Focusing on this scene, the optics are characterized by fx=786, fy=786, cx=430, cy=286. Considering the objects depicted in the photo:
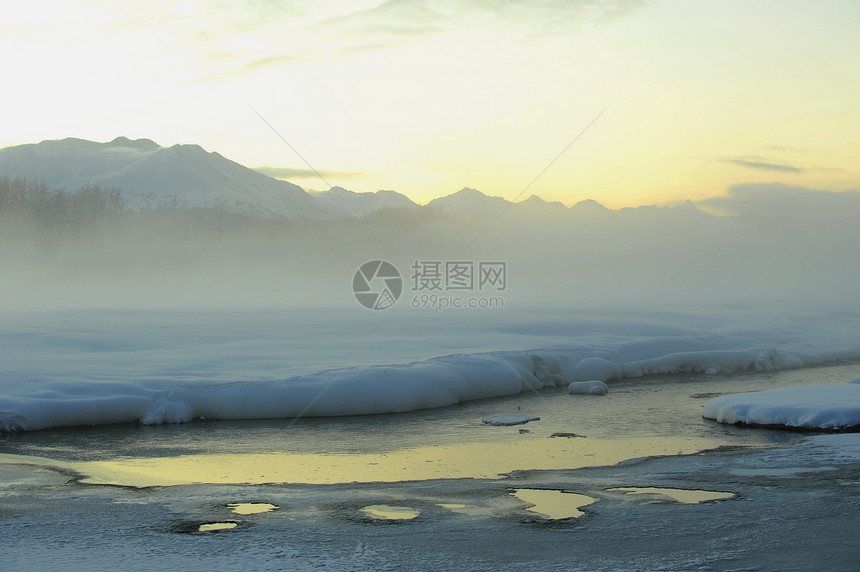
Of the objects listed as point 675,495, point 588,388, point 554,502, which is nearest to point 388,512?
point 554,502

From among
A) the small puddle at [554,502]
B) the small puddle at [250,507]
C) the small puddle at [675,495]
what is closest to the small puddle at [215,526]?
the small puddle at [250,507]

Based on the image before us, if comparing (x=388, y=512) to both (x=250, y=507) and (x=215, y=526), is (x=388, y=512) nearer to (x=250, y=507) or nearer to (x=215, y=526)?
(x=250, y=507)

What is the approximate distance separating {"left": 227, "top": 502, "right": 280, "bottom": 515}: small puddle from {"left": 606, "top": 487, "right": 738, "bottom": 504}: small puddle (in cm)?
432

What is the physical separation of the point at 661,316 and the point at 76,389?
31.6 m

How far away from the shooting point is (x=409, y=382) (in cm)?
1825

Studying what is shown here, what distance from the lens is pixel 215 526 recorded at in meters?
8.51

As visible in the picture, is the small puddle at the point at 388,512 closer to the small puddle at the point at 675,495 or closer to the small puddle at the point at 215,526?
the small puddle at the point at 215,526

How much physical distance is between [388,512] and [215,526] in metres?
1.94

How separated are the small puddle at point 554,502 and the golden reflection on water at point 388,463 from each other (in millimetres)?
1215

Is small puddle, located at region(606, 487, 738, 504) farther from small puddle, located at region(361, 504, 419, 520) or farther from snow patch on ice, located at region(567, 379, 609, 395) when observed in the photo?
snow patch on ice, located at region(567, 379, 609, 395)

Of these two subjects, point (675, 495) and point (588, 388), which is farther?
point (588, 388)

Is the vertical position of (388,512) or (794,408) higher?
(794,408)

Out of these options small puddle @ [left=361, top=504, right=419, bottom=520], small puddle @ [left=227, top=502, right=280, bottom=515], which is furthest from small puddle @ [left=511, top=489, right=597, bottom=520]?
small puddle @ [left=227, top=502, right=280, bottom=515]

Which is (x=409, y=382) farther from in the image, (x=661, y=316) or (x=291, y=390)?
(x=661, y=316)
